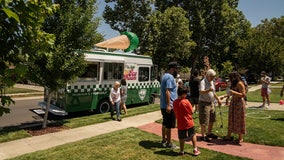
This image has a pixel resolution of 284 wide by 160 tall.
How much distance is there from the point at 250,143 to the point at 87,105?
692 centimetres

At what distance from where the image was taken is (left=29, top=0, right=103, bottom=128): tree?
28.7 feet

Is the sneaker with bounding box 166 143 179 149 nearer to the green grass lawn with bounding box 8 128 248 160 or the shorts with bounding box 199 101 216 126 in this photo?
the green grass lawn with bounding box 8 128 248 160

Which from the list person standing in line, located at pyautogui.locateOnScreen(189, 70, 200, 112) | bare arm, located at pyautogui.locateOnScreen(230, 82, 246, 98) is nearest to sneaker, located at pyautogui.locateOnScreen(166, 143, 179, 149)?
bare arm, located at pyautogui.locateOnScreen(230, 82, 246, 98)

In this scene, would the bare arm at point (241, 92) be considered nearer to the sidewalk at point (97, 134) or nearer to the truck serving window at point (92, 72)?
the sidewalk at point (97, 134)

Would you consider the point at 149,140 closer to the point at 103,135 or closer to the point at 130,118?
the point at 103,135

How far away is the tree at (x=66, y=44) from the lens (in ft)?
28.7

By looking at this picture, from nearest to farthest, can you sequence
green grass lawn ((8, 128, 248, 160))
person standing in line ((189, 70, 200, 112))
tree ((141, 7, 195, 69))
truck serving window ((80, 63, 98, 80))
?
green grass lawn ((8, 128, 248, 160)) < person standing in line ((189, 70, 200, 112)) < truck serving window ((80, 63, 98, 80)) < tree ((141, 7, 195, 69))

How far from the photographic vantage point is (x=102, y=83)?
39.3 feet

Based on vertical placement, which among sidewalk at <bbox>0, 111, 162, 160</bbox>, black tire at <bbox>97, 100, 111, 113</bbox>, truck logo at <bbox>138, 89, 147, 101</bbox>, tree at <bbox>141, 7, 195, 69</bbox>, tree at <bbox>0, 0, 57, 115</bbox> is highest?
tree at <bbox>141, 7, 195, 69</bbox>

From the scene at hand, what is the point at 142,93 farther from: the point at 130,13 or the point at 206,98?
the point at 130,13

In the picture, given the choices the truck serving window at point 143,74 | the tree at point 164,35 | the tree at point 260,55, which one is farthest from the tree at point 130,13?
the tree at point 260,55

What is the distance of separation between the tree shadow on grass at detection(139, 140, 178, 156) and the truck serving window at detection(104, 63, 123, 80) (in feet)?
18.2

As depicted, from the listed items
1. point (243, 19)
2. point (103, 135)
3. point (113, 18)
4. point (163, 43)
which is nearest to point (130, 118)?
point (103, 135)

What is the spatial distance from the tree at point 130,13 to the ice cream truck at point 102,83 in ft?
45.5
